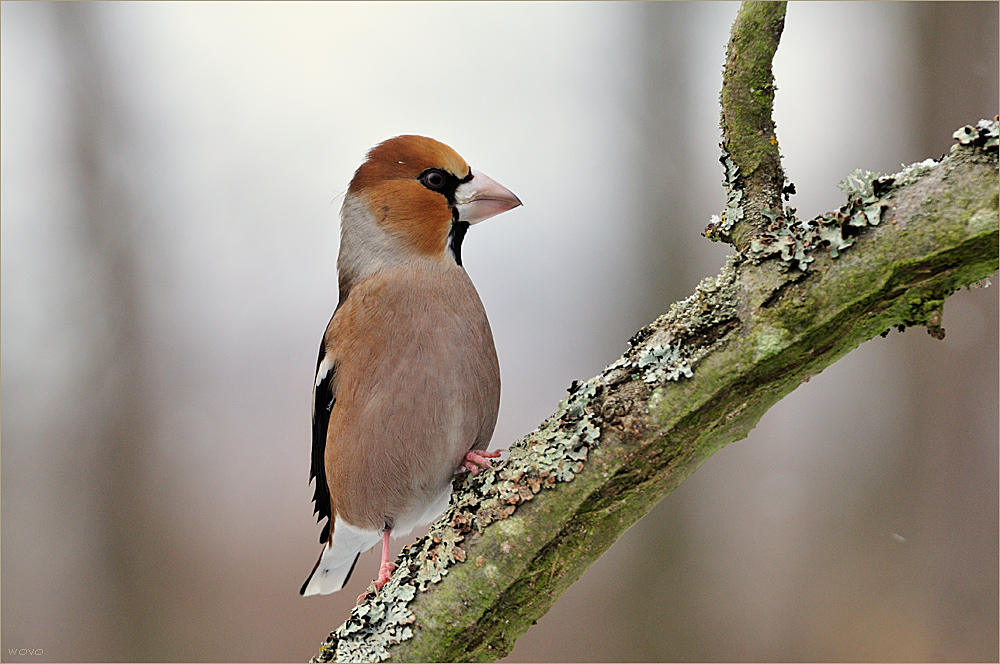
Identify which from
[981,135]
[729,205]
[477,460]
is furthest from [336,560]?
[981,135]

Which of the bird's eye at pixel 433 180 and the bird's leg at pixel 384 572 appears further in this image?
the bird's eye at pixel 433 180

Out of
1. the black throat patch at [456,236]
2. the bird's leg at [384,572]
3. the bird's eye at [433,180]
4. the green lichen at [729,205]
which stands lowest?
the bird's leg at [384,572]

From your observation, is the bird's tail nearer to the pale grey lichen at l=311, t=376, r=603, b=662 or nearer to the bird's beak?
the pale grey lichen at l=311, t=376, r=603, b=662

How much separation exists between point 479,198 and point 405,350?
288 mm

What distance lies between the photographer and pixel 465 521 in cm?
89

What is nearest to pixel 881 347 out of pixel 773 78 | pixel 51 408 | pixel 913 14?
pixel 913 14

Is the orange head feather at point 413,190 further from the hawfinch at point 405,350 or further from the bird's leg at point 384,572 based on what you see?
the bird's leg at point 384,572

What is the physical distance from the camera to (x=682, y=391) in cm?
79

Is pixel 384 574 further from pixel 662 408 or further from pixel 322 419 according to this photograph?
pixel 662 408

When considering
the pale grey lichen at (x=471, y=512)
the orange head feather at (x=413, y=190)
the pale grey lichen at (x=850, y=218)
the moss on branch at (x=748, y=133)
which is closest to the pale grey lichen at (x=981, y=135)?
the pale grey lichen at (x=850, y=218)

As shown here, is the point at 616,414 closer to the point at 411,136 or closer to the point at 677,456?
the point at 677,456

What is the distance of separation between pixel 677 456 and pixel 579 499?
0.13 metres

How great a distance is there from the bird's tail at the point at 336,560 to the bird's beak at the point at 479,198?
0.62 meters

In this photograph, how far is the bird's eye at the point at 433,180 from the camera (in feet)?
3.85
